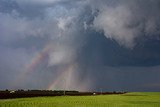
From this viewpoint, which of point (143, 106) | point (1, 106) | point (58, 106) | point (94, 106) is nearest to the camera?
point (1, 106)

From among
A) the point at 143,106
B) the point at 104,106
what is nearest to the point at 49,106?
the point at 104,106

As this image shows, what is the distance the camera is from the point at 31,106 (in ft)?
209

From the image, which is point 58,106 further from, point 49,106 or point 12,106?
point 12,106

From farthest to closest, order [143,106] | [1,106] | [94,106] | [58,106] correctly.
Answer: [143,106]
[94,106]
[58,106]
[1,106]

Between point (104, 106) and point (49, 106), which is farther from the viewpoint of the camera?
point (104, 106)

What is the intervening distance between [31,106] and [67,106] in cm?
788

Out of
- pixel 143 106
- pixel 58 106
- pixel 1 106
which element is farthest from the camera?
pixel 143 106

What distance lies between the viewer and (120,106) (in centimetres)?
7231

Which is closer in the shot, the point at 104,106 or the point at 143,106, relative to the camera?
the point at 104,106

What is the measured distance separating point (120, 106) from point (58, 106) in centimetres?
1503

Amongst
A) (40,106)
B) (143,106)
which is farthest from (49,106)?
(143,106)

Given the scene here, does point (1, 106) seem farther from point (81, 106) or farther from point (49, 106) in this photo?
point (81, 106)

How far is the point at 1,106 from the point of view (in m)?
61.2

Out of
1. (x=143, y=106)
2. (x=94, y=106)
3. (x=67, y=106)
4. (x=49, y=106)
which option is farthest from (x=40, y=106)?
(x=143, y=106)
